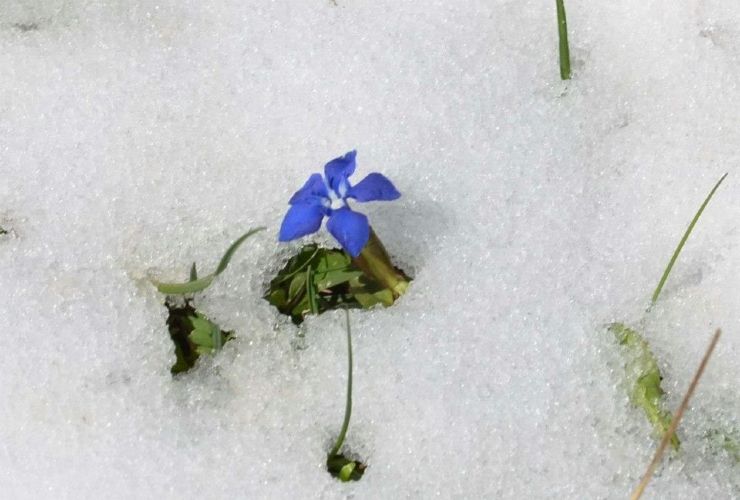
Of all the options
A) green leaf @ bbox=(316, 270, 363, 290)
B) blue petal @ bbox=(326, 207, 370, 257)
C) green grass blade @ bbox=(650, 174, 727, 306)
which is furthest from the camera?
green leaf @ bbox=(316, 270, 363, 290)

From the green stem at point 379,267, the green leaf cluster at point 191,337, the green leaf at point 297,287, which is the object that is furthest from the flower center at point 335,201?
the green leaf cluster at point 191,337

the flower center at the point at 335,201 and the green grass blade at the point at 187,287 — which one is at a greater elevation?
the flower center at the point at 335,201

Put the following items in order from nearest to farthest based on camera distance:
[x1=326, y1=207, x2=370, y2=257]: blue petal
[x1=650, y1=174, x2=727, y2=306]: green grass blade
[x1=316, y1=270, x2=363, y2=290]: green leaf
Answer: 1. [x1=326, y1=207, x2=370, y2=257]: blue petal
2. [x1=650, y1=174, x2=727, y2=306]: green grass blade
3. [x1=316, y1=270, x2=363, y2=290]: green leaf

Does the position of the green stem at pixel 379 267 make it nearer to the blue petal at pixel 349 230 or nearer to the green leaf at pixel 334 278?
the green leaf at pixel 334 278

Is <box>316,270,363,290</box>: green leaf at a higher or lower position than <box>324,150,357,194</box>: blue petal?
lower

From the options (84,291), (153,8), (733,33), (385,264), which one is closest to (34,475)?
(84,291)

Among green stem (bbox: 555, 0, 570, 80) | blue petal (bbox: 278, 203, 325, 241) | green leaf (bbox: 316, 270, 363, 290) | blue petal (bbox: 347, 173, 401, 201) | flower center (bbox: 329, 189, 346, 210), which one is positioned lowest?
green leaf (bbox: 316, 270, 363, 290)

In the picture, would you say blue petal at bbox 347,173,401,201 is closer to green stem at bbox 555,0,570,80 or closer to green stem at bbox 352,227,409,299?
green stem at bbox 352,227,409,299

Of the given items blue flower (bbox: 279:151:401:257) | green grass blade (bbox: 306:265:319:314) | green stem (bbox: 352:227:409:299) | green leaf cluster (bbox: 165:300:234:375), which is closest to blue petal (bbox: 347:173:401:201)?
blue flower (bbox: 279:151:401:257)

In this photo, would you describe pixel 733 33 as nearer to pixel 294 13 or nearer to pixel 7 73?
pixel 294 13
